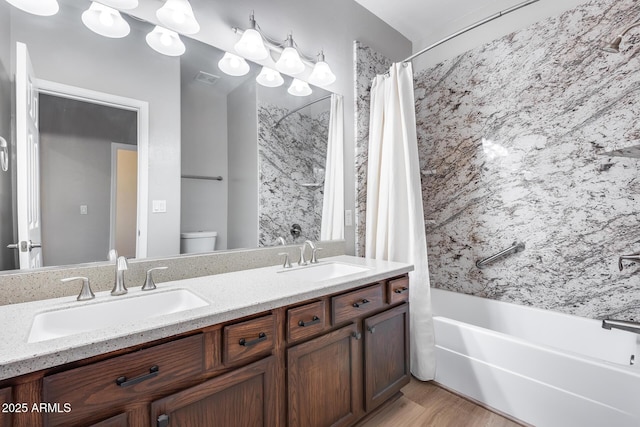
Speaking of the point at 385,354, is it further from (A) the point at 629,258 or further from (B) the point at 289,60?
(B) the point at 289,60

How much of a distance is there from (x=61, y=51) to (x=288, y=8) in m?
1.31

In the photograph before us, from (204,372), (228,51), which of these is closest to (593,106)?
(228,51)

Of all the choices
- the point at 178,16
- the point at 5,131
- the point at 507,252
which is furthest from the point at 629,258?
the point at 5,131

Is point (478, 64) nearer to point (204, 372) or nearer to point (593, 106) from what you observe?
point (593, 106)

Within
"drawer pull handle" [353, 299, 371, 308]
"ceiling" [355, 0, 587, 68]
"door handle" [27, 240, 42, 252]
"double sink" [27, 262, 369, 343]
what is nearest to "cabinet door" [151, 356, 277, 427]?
"double sink" [27, 262, 369, 343]

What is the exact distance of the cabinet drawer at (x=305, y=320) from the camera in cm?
118

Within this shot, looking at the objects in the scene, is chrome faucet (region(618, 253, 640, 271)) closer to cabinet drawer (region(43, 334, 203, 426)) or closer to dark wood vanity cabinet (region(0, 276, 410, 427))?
dark wood vanity cabinet (region(0, 276, 410, 427))

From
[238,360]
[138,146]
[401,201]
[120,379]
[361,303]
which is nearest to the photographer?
[120,379]

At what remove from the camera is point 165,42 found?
1.43 metres

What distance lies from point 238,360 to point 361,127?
6.17 feet

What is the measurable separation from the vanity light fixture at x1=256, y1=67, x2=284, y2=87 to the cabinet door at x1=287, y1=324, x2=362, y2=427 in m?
1.50

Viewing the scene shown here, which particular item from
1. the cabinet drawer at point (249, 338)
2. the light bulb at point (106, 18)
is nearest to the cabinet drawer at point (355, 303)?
the cabinet drawer at point (249, 338)

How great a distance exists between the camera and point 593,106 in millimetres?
1905

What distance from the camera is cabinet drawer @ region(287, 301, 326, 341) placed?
1178 mm
